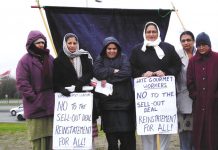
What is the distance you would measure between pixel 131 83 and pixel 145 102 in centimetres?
42

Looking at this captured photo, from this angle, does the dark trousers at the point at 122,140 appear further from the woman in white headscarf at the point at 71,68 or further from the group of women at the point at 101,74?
the woman in white headscarf at the point at 71,68

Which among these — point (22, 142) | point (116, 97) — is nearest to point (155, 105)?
point (116, 97)

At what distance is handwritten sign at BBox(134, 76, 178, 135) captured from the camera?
6121 millimetres

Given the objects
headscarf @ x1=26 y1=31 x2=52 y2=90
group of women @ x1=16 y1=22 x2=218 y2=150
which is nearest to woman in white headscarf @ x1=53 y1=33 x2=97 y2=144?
group of women @ x1=16 y1=22 x2=218 y2=150

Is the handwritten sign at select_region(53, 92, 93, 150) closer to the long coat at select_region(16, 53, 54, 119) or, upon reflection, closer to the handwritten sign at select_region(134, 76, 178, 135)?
the long coat at select_region(16, 53, 54, 119)

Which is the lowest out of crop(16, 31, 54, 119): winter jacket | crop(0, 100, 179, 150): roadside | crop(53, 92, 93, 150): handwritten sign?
crop(0, 100, 179, 150): roadside

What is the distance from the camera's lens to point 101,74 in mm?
6152

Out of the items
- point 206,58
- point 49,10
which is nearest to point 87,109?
point 206,58

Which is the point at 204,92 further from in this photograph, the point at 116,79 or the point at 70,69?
the point at 70,69

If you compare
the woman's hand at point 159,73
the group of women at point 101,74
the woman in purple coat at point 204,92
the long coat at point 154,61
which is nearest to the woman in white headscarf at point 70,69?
the group of women at point 101,74

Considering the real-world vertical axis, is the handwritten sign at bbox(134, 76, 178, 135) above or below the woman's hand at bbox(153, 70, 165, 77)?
below

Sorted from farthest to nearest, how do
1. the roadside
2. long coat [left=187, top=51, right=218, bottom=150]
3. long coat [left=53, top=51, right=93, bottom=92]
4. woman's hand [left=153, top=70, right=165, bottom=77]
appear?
the roadside < long coat [left=53, top=51, right=93, bottom=92] < woman's hand [left=153, top=70, right=165, bottom=77] < long coat [left=187, top=51, right=218, bottom=150]

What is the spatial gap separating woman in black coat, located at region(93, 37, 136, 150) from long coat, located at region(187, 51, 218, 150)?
0.93 m

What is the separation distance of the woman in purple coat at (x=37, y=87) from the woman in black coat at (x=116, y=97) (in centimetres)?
75
